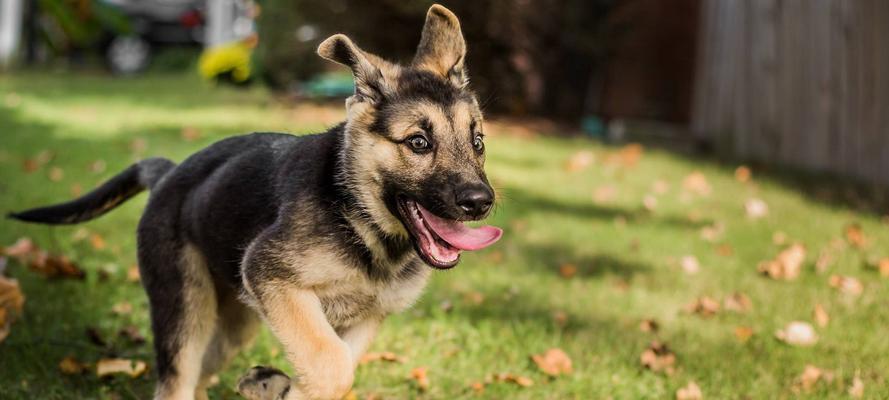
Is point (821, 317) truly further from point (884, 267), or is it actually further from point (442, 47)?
point (442, 47)

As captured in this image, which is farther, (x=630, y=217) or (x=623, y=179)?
(x=623, y=179)

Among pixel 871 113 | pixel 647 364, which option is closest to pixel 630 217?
pixel 871 113

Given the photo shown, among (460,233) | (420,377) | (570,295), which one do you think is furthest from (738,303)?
(460,233)

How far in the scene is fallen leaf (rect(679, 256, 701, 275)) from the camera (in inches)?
269

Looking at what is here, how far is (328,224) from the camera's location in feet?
11.8

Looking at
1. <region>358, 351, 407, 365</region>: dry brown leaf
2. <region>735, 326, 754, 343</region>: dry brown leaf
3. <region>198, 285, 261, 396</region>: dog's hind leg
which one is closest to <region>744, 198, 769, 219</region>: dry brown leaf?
<region>735, 326, 754, 343</region>: dry brown leaf

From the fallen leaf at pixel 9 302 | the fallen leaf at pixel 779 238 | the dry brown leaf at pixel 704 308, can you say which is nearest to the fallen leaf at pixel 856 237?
the fallen leaf at pixel 779 238

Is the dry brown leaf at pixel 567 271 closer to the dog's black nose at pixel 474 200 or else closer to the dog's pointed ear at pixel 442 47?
the dog's pointed ear at pixel 442 47

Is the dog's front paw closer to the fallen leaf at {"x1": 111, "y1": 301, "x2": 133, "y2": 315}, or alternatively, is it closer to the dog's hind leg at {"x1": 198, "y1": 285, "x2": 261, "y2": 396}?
the dog's hind leg at {"x1": 198, "y1": 285, "x2": 261, "y2": 396}

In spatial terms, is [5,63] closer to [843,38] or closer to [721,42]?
[721,42]

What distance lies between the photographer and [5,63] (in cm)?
2102

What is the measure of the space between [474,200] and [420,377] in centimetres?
150

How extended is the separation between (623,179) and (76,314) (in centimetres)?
623

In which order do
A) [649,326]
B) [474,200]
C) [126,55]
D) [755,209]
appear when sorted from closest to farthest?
[474,200] → [649,326] → [755,209] → [126,55]
